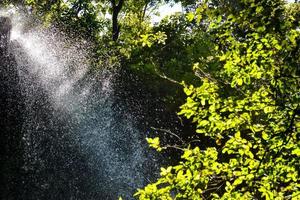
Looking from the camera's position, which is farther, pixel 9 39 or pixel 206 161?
pixel 9 39

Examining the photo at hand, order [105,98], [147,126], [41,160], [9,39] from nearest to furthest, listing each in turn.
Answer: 1. [41,160]
2. [9,39]
3. [147,126]
4. [105,98]

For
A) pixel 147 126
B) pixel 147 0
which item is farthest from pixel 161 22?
pixel 147 126

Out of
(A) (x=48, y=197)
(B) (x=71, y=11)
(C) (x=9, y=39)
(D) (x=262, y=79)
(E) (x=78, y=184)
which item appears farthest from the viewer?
(B) (x=71, y=11)

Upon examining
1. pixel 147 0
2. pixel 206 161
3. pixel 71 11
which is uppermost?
pixel 147 0

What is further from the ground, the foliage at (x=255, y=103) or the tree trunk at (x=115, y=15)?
the tree trunk at (x=115, y=15)

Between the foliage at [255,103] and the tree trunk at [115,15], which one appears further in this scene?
the tree trunk at [115,15]

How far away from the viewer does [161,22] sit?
84.5ft

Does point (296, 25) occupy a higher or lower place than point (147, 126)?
lower

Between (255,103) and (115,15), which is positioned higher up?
(115,15)

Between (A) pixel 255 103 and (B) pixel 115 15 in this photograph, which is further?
(B) pixel 115 15

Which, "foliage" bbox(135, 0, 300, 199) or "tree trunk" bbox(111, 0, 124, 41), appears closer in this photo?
"foliage" bbox(135, 0, 300, 199)

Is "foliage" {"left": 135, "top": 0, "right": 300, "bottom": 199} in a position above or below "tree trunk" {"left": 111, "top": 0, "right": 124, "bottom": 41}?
below

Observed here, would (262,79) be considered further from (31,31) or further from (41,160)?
(31,31)

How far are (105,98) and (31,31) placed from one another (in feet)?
21.6
